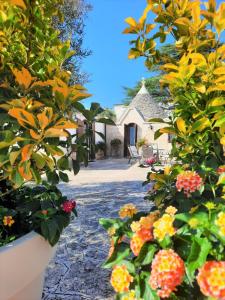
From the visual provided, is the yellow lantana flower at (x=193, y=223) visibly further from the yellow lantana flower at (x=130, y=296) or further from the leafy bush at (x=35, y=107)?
the leafy bush at (x=35, y=107)

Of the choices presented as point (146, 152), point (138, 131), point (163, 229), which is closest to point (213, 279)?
point (163, 229)

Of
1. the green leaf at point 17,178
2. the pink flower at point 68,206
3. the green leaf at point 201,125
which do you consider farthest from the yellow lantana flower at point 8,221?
the green leaf at point 201,125

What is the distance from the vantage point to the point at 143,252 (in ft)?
2.97

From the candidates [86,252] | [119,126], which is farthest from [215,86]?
[119,126]

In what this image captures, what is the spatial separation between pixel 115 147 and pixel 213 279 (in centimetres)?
1838

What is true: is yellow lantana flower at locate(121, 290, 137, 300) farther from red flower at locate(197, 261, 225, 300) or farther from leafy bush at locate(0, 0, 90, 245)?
leafy bush at locate(0, 0, 90, 245)

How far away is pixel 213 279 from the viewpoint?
0.74 meters

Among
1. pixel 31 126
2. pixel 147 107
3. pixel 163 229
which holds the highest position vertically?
pixel 147 107

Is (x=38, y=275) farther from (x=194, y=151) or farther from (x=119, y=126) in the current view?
(x=119, y=126)

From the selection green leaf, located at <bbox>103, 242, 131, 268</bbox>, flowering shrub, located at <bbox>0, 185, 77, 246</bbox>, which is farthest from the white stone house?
green leaf, located at <bbox>103, 242, 131, 268</bbox>

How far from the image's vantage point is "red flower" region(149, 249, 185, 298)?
2.60 feet

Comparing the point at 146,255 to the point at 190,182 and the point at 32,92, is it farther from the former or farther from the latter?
the point at 32,92

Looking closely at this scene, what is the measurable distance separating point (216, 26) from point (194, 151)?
0.66m

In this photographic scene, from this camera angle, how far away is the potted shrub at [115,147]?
62.2 feet
